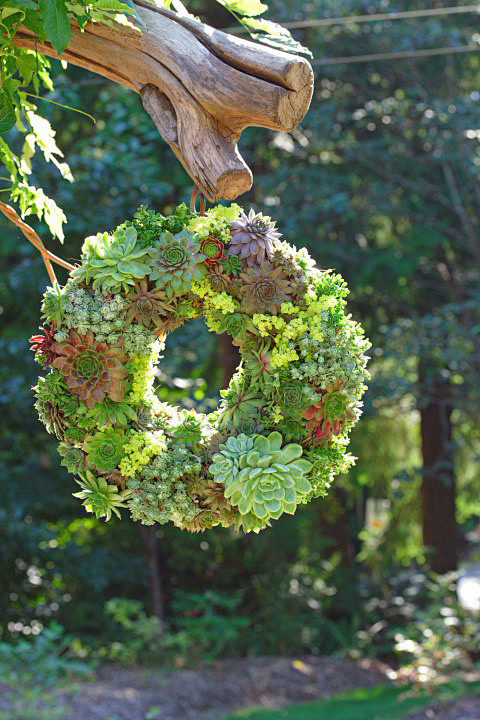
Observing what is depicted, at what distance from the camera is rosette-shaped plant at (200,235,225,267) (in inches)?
68.4

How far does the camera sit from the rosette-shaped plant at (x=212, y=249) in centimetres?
174

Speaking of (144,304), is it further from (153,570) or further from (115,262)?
(153,570)

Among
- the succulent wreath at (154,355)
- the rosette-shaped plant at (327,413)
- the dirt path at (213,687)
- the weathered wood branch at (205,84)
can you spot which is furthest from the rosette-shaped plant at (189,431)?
the dirt path at (213,687)

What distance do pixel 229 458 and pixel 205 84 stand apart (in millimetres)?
717

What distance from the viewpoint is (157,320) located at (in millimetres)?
1735

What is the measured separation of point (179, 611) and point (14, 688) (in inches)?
79.4

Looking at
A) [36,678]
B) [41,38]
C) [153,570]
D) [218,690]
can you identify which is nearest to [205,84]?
[41,38]

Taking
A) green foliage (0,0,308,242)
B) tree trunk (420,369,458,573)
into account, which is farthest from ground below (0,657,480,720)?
green foliage (0,0,308,242)

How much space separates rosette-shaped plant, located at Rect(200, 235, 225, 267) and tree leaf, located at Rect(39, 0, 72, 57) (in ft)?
1.42

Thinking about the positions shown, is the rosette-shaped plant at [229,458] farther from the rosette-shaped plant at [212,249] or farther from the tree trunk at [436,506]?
the tree trunk at [436,506]

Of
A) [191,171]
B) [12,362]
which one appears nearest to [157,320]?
[191,171]

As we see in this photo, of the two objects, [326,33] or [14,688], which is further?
[326,33]

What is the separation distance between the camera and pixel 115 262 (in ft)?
5.62

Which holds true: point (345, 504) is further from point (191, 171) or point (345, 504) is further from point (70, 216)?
point (191, 171)
